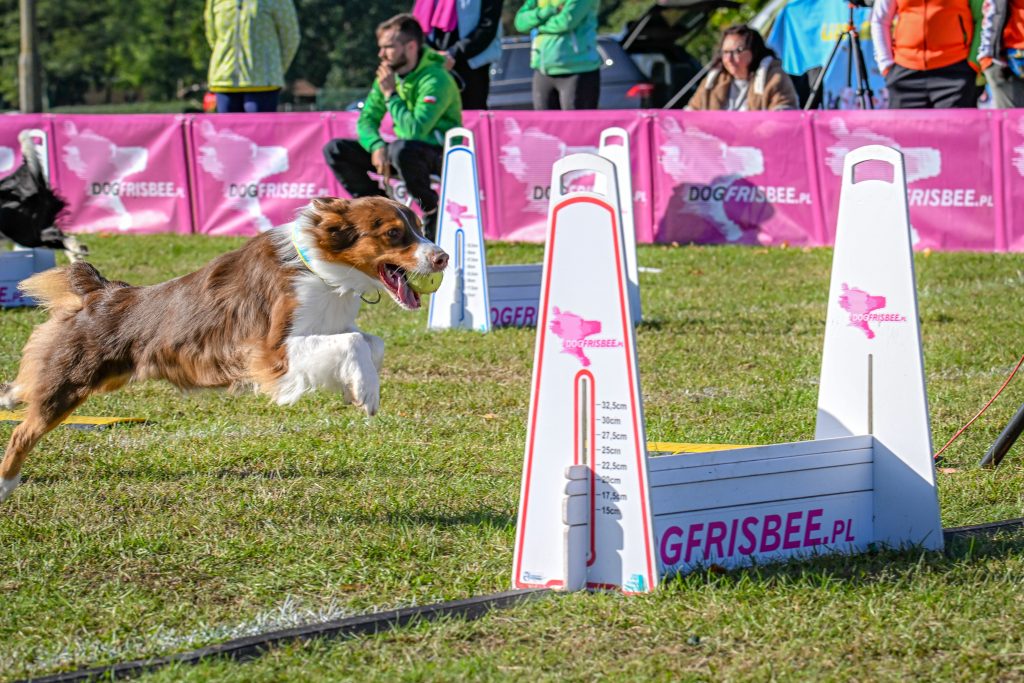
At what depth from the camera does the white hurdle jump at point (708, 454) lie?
150 inches

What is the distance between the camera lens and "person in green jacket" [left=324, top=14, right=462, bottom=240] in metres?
11.2

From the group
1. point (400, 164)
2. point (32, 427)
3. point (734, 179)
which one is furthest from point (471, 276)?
point (734, 179)

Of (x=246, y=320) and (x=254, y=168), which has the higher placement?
(x=254, y=168)

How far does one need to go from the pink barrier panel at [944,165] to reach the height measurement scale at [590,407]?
8.55m

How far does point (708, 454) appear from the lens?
13.3 ft

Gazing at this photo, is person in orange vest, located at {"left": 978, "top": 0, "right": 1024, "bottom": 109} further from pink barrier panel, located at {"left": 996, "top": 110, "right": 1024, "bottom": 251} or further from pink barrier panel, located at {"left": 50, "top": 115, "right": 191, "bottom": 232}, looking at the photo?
pink barrier panel, located at {"left": 50, "top": 115, "right": 191, "bottom": 232}

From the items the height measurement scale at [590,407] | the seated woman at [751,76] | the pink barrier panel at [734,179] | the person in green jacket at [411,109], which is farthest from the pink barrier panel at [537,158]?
the height measurement scale at [590,407]

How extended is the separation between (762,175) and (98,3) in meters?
45.1

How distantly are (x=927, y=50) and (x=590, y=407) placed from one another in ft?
31.5

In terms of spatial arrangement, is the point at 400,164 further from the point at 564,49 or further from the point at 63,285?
the point at 63,285

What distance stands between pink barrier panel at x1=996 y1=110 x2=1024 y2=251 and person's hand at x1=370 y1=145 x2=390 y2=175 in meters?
5.55

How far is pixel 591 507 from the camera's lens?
12.8ft

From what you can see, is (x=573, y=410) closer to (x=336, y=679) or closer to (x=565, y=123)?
(x=336, y=679)

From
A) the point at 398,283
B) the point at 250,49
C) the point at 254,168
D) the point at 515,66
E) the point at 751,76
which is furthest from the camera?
the point at 515,66
